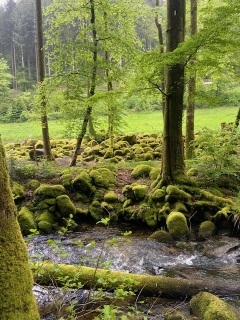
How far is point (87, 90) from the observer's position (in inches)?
473

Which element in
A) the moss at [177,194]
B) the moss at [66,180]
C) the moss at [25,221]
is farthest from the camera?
the moss at [66,180]

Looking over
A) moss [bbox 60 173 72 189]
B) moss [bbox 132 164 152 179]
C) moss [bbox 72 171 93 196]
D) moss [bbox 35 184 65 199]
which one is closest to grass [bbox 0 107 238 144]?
moss [bbox 132 164 152 179]

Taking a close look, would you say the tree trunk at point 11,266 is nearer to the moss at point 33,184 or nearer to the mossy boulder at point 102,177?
the mossy boulder at point 102,177

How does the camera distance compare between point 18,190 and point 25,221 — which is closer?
point 25,221

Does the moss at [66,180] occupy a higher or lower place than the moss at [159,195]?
higher

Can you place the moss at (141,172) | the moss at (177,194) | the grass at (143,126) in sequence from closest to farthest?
the moss at (177,194), the moss at (141,172), the grass at (143,126)

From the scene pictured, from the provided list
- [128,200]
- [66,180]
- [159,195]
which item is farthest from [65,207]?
[159,195]

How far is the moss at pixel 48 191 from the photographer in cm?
879

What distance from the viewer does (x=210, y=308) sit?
4082 millimetres

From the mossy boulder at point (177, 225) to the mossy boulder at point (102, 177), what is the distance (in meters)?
2.52

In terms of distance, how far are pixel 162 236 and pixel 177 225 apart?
0.44 meters

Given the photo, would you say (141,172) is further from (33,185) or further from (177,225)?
(33,185)

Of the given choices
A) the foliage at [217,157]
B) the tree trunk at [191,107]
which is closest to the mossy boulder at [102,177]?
the foliage at [217,157]

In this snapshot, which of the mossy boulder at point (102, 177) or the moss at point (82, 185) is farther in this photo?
the mossy boulder at point (102, 177)
